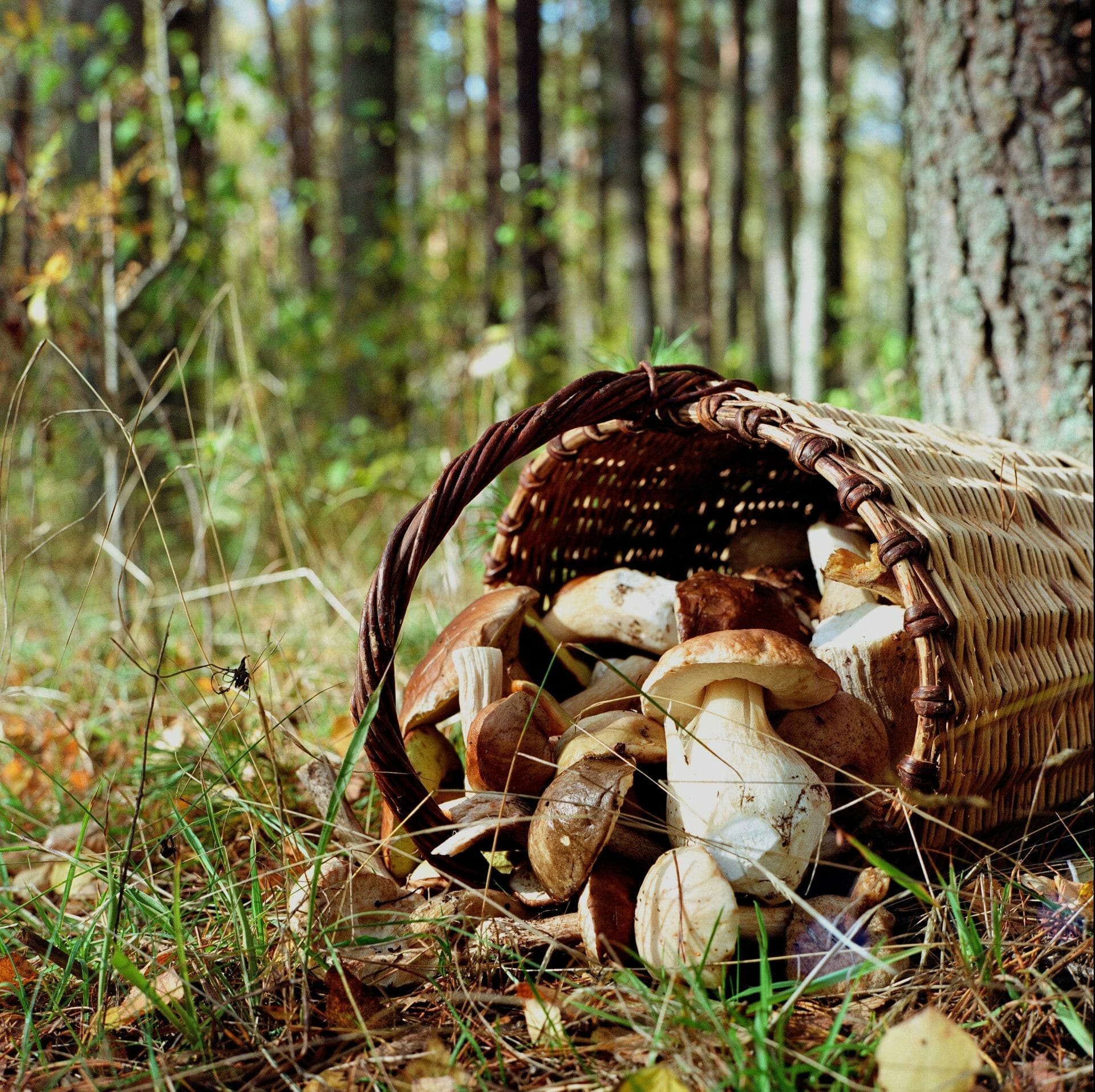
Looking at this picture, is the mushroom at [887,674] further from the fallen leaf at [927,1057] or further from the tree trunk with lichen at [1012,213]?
the tree trunk with lichen at [1012,213]

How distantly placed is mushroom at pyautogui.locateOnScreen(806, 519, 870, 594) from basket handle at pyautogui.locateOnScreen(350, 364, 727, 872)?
17.1 inches

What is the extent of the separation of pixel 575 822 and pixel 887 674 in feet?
1.64

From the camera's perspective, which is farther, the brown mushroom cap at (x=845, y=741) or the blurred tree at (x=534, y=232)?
the blurred tree at (x=534, y=232)

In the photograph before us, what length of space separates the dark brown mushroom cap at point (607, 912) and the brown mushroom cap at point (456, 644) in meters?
0.38

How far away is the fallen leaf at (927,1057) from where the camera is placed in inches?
33.0

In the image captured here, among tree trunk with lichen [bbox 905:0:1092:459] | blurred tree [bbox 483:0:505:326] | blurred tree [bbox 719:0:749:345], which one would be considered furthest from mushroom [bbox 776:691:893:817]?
blurred tree [bbox 719:0:749:345]

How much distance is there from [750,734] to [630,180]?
689 cm

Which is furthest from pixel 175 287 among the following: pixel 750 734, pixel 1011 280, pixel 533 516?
pixel 750 734

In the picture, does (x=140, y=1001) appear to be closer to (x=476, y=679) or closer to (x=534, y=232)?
(x=476, y=679)

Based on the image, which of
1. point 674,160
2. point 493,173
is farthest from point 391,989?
point 674,160

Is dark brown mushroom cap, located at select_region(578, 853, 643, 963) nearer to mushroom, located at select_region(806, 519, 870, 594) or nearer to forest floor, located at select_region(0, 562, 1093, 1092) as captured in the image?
forest floor, located at select_region(0, 562, 1093, 1092)

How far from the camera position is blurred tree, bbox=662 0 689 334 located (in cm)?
1047

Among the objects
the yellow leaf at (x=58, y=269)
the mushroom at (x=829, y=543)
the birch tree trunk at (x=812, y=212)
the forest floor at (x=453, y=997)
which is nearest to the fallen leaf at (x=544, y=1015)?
the forest floor at (x=453, y=997)

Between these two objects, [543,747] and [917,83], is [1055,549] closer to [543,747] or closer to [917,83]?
[543,747]
